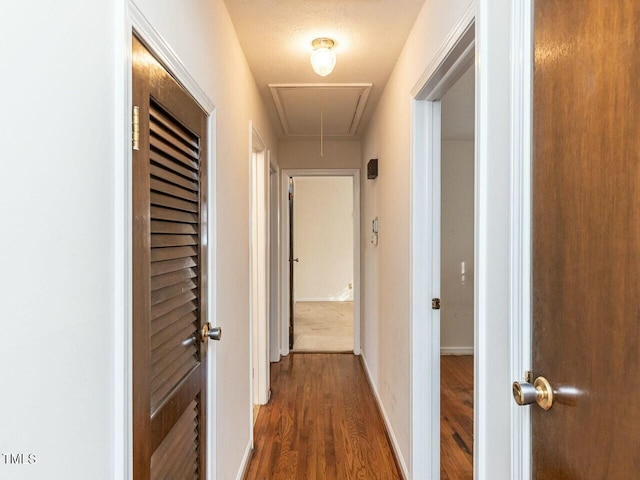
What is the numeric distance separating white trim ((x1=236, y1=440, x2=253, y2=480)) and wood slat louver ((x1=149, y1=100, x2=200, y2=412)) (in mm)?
1028

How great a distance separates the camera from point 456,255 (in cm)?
435

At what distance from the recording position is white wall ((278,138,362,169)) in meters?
4.23

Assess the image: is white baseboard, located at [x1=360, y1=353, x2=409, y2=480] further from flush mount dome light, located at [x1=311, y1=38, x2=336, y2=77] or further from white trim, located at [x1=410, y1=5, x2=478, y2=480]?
flush mount dome light, located at [x1=311, y1=38, x2=336, y2=77]

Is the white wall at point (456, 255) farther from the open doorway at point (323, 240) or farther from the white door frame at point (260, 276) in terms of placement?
the open doorway at point (323, 240)

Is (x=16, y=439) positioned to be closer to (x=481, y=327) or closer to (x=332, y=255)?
(x=481, y=327)

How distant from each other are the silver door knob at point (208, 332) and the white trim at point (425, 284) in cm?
94

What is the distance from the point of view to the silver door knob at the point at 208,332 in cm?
150

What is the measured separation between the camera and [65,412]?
669 millimetres

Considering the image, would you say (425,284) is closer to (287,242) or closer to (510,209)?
(510,209)

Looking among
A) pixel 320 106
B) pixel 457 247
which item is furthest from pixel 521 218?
pixel 457 247

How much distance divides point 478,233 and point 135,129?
3.26ft

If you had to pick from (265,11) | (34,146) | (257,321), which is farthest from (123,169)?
(257,321)

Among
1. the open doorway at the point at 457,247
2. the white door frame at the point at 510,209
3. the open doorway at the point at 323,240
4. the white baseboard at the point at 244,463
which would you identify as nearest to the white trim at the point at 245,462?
the white baseboard at the point at 244,463

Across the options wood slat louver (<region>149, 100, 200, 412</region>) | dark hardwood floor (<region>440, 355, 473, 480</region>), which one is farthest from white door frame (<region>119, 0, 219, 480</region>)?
dark hardwood floor (<region>440, 355, 473, 480</region>)
